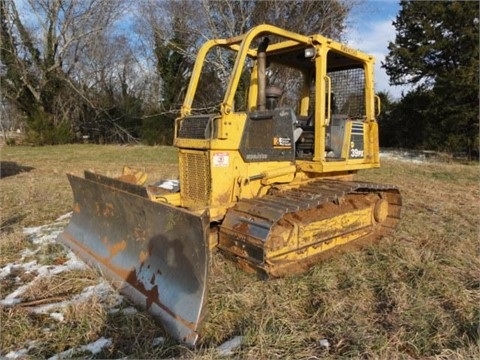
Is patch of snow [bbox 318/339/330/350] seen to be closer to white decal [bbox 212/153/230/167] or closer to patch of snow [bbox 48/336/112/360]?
patch of snow [bbox 48/336/112/360]

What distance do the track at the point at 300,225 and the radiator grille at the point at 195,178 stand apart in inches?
16.6

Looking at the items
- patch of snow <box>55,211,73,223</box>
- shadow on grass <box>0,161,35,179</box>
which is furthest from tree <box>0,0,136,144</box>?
patch of snow <box>55,211,73,223</box>

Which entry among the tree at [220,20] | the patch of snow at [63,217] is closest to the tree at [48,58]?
the tree at [220,20]

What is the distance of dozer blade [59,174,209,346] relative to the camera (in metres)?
3.26

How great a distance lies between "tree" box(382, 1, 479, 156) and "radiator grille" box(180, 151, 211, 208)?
49.6ft

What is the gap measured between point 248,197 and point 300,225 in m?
0.65

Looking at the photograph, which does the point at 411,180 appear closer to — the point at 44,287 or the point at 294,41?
the point at 294,41

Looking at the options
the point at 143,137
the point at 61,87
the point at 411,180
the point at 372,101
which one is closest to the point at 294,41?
the point at 372,101

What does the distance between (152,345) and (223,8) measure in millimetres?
20330

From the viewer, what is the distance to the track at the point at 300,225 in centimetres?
390

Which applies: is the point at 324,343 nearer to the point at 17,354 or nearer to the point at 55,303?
the point at 17,354

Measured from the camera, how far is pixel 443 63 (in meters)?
18.8

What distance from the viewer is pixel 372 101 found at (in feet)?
18.4

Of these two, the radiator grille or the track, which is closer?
the track
